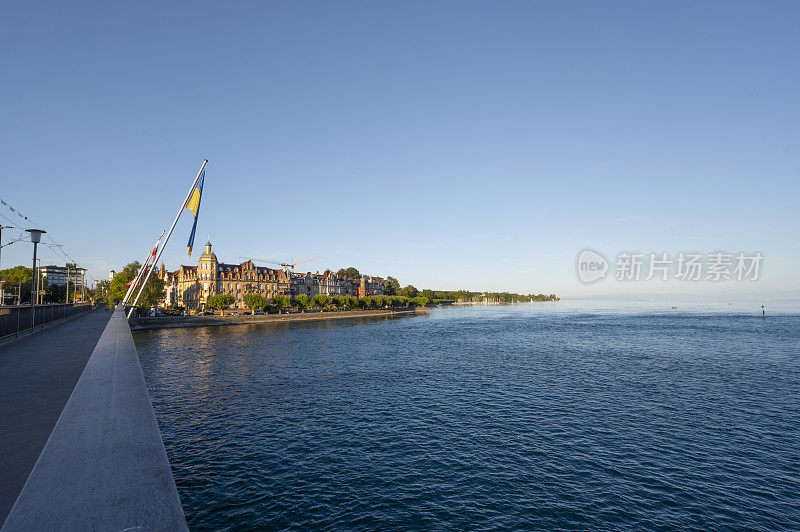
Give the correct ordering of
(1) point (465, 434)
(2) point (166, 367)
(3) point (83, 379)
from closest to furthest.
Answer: (3) point (83, 379) → (1) point (465, 434) → (2) point (166, 367)

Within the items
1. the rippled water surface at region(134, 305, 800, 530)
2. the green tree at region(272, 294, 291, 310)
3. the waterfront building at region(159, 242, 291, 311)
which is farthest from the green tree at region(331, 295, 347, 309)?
the rippled water surface at region(134, 305, 800, 530)

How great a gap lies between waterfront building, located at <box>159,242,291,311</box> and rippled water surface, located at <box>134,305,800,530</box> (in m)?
104

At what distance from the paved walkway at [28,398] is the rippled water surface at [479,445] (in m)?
6.20

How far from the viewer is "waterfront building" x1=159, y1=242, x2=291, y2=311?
456 feet

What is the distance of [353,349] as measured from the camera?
58625 millimetres

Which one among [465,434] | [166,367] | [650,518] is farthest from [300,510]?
[166,367]

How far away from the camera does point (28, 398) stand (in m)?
11.0

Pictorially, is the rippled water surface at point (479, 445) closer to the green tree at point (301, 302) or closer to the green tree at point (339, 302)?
the green tree at point (301, 302)

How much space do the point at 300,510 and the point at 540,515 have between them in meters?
8.75

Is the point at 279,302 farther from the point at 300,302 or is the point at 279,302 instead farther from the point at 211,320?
the point at 211,320

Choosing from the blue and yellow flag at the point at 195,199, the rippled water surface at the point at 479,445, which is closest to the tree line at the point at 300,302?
the rippled water surface at the point at 479,445

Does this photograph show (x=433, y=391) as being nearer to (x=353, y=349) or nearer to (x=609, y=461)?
(x=609, y=461)

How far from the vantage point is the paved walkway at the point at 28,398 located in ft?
22.1

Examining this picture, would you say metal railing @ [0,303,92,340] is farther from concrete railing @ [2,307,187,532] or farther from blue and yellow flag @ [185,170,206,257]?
concrete railing @ [2,307,187,532]
